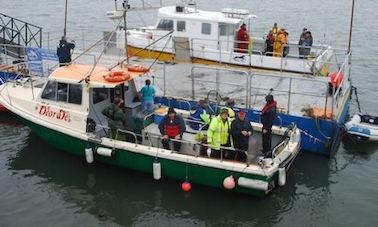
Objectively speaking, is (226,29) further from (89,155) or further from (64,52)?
(89,155)

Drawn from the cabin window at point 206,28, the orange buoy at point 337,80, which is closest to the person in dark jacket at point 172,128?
the orange buoy at point 337,80

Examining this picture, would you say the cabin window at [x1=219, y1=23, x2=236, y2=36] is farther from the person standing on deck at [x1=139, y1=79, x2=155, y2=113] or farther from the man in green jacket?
the man in green jacket

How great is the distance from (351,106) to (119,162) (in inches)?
394

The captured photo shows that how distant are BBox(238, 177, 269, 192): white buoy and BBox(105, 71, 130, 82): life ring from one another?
159 inches

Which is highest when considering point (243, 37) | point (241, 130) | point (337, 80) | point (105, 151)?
point (243, 37)

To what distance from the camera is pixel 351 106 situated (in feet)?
62.7

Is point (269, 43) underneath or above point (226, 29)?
underneath

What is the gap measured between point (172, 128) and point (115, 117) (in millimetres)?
1528

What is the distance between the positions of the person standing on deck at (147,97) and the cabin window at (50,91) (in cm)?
246

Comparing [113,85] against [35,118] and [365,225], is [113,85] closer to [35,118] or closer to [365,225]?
[35,118]

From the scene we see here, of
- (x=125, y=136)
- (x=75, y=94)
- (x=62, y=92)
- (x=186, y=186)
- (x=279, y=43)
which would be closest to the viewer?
(x=186, y=186)

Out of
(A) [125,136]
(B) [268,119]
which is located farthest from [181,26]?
(B) [268,119]

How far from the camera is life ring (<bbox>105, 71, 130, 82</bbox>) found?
1309 centimetres

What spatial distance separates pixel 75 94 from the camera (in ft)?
44.9
